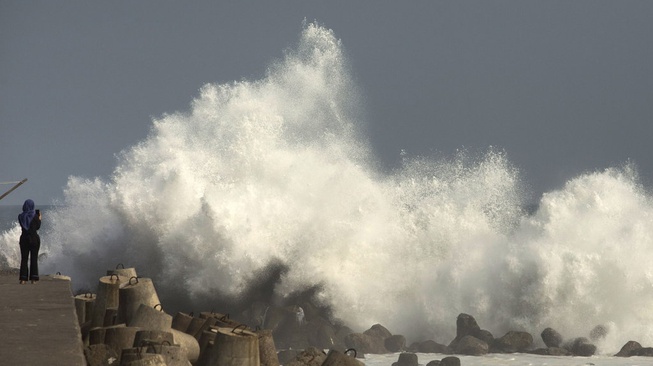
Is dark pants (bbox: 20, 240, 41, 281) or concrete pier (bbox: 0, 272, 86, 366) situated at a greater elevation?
dark pants (bbox: 20, 240, 41, 281)

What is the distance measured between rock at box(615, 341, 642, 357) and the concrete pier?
40.4 ft

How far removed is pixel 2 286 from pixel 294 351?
6.25 metres

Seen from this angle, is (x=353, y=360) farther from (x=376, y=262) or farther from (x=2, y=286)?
(x=376, y=262)

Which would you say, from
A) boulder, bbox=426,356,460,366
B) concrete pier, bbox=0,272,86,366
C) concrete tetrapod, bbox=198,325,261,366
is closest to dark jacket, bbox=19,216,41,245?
concrete pier, bbox=0,272,86,366

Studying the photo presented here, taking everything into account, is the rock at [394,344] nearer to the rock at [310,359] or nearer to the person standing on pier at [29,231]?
the person standing on pier at [29,231]

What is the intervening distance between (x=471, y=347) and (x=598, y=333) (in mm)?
4010

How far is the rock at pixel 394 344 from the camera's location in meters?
22.0

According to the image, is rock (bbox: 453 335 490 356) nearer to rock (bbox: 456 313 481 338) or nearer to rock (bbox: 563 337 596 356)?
rock (bbox: 456 313 481 338)

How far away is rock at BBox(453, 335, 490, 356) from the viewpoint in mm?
21734

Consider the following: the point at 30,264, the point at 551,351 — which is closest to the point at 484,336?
the point at 551,351

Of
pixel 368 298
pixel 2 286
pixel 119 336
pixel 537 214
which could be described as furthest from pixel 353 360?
pixel 537 214

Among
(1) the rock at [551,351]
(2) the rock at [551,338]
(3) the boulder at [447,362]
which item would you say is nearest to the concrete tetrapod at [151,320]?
(3) the boulder at [447,362]

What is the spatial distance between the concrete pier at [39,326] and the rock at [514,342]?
34.6ft

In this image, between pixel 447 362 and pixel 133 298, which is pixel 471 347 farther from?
pixel 133 298
